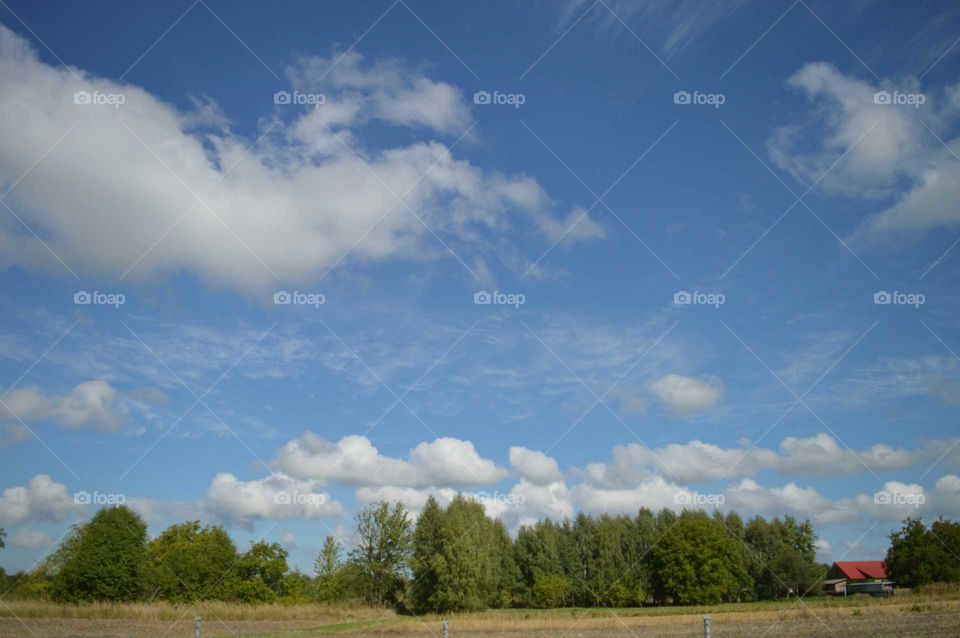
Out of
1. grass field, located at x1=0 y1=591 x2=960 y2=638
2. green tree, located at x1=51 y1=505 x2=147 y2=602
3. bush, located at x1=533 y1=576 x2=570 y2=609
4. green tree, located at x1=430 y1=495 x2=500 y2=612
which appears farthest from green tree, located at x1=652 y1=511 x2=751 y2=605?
green tree, located at x1=51 y1=505 x2=147 y2=602

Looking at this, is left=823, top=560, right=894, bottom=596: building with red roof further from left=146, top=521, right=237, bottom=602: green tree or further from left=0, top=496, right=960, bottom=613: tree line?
left=146, top=521, right=237, bottom=602: green tree

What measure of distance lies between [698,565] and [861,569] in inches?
2719

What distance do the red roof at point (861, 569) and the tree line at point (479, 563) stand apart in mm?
32958

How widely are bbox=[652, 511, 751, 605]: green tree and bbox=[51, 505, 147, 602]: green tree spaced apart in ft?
206

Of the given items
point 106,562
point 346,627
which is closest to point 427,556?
point 346,627

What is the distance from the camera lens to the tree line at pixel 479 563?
48.7m

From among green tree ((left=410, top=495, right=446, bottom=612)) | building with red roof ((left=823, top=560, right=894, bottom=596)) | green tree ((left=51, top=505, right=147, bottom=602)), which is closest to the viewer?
green tree ((left=51, top=505, right=147, bottom=602))

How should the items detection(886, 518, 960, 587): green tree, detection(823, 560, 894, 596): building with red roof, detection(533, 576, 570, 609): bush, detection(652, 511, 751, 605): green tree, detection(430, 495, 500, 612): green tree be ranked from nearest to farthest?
detection(430, 495, 500, 612): green tree < detection(886, 518, 960, 587): green tree < detection(533, 576, 570, 609): bush < detection(652, 511, 751, 605): green tree < detection(823, 560, 894, 596): building with red roof

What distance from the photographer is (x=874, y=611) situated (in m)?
40.7

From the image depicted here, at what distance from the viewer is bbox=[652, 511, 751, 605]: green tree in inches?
3280

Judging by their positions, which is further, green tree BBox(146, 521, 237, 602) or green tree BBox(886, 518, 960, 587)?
green tree BBox(886, 518, 960, 587)

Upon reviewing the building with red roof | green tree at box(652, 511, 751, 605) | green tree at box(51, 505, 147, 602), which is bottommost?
the building with red roof

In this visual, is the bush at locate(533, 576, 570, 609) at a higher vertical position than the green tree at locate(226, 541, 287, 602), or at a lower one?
lower

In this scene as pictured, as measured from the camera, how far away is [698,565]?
84.3 metres
